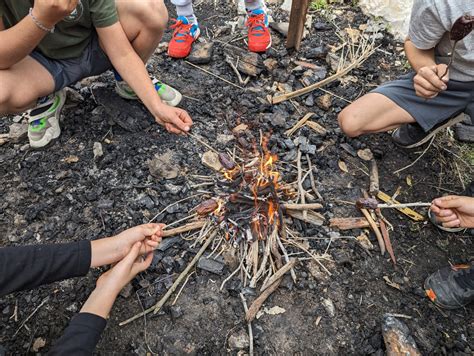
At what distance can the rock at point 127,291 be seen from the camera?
2.11 metres

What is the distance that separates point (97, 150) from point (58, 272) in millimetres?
1134

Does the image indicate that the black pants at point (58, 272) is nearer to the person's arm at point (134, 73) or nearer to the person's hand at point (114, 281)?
the person's hand at point (114, 281)

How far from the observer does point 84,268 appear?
1.91 metres

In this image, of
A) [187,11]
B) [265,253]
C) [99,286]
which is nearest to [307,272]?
[265,253]

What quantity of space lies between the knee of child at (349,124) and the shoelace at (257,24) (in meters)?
1.28

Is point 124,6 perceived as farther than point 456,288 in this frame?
Yes

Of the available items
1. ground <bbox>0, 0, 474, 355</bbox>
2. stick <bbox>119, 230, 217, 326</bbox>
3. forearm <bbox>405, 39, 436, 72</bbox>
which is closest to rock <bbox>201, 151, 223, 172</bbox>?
ground <bbox>0, 0, 474, 355</bbox>

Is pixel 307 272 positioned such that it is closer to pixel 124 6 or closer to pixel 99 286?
pixel 99 286

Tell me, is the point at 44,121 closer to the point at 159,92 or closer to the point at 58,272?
the point at 159,92

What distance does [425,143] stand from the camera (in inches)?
116

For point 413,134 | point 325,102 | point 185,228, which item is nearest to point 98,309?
point 185,228

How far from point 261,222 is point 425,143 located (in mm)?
1576

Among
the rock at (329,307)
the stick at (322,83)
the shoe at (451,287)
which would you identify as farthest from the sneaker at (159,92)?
the shoe at (451,287)

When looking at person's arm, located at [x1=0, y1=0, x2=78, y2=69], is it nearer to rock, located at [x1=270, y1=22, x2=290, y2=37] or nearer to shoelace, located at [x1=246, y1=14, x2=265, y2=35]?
shoelace, located at [x1=246, y1=14, x2=265, y2=35]
